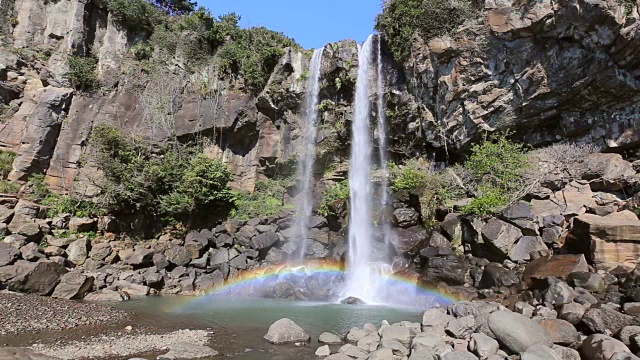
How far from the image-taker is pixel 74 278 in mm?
14781

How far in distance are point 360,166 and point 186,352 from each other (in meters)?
17.6

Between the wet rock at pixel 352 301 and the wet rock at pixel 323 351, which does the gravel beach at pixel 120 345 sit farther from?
the wet rock at pixel 352 301

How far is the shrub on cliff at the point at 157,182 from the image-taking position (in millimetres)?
20500

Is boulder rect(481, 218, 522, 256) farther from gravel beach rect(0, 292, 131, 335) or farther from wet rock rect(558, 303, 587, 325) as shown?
gravel beach rect(0, 292, 131, 335)

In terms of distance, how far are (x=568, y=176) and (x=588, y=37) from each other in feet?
20.1

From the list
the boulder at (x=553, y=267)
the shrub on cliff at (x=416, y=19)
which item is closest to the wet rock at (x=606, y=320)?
the boulder at (x=553, y=267)

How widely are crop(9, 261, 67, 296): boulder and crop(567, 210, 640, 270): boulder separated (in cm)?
1889

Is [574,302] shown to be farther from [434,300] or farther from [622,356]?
[434,300]

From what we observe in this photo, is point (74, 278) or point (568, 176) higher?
point (568, 176)

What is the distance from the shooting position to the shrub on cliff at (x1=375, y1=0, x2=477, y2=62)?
19500mm

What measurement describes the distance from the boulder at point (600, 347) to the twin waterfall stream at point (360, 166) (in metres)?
10.7

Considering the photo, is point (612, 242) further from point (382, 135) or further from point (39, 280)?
point (39, 280)

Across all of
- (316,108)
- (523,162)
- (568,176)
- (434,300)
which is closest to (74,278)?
(434,300)

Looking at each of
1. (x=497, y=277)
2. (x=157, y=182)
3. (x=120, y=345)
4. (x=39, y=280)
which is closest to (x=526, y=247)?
(x=497, y=277)
